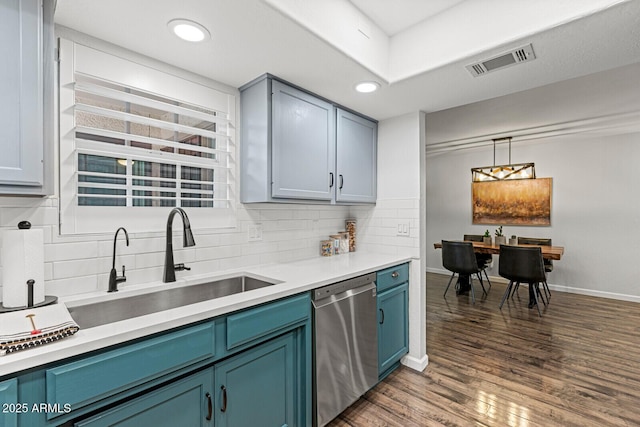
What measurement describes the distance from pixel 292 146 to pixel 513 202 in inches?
194

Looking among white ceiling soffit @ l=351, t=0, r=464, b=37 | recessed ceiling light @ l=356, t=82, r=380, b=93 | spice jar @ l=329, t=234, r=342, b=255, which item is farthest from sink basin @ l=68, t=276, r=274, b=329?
white ceiling soffit @ l=351, t=0, r=464, b=37

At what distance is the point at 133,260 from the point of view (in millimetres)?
1666

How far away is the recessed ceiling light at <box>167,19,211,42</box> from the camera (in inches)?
55.9

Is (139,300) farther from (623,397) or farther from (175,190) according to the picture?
(623,397)

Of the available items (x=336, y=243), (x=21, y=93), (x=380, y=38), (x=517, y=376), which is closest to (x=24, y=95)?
(x=21, y=93)

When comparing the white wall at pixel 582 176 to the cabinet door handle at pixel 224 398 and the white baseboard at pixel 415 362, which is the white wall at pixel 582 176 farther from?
the cabinet door handle at pixel 224 398

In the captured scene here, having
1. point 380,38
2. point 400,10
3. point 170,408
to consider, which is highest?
point 400,10

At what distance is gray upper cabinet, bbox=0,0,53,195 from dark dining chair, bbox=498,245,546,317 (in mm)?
4595

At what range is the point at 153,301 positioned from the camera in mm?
1620

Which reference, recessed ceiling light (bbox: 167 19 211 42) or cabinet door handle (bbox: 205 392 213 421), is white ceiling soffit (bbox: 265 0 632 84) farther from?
cabinet door handle (bbox: 205 392 213 421)

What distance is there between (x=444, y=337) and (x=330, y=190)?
2.06m

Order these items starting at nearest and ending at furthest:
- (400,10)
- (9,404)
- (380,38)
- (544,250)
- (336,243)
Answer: (9,404), (400,10), (380,38), (336,243), (544,250)

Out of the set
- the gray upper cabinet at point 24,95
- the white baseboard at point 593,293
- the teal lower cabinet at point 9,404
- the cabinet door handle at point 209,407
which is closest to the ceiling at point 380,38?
the gray upper cabinet at point 24,95

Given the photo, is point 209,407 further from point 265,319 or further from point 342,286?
point 342,286
